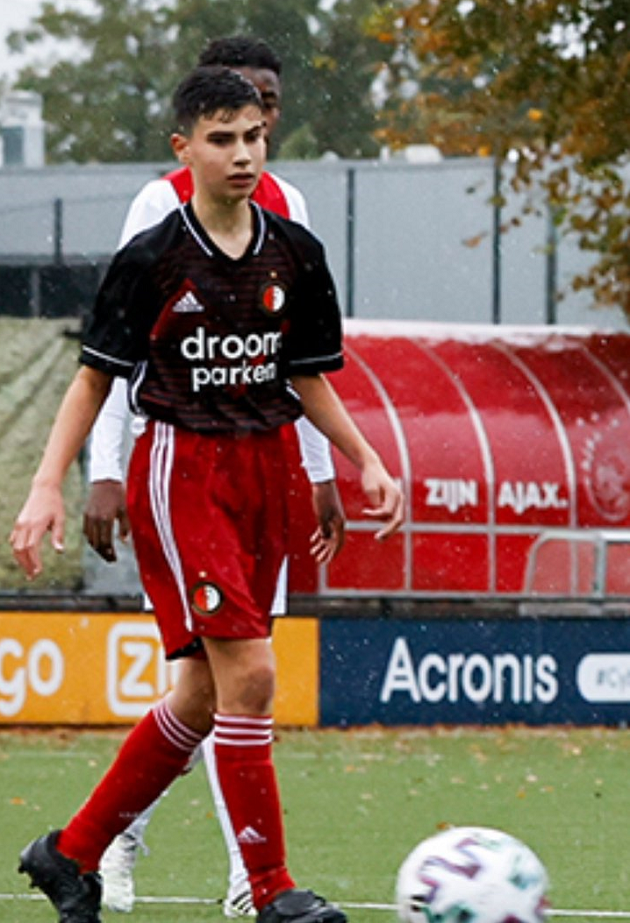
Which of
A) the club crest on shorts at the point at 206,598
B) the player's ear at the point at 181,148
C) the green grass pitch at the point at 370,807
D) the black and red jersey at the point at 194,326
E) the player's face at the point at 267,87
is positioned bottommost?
the green grass pitch at the point at 370,807

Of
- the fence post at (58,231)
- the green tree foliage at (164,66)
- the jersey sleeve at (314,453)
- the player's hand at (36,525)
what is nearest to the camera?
the player's hand at (36,525)

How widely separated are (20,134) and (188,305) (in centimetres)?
2983

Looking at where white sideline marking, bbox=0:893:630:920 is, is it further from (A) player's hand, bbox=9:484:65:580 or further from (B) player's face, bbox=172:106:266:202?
(B) player's face, bbox=172:106:266:202

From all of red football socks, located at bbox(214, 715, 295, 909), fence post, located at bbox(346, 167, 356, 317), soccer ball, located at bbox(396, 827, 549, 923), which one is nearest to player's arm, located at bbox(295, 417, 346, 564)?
red football socks, located at bbox(214, 715, 295, 909)

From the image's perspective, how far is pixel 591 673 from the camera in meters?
15.4

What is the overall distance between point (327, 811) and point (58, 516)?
4.81 metres

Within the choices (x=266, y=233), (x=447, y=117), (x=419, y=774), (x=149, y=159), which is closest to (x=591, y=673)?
(x=419, y=774)

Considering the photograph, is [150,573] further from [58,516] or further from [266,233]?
[266,233]

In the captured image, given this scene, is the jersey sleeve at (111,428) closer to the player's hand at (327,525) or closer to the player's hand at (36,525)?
the player's hand at (327,525)

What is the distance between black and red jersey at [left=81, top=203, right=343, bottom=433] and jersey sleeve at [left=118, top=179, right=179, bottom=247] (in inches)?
25.1

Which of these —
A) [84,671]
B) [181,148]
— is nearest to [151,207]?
[181,148]

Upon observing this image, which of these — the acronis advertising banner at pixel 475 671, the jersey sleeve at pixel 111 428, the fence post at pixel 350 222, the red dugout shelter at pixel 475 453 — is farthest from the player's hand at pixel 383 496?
the fence post at pixel 350 222

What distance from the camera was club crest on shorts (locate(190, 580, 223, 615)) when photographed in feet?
19.3

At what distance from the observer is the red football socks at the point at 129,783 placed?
6.20m
